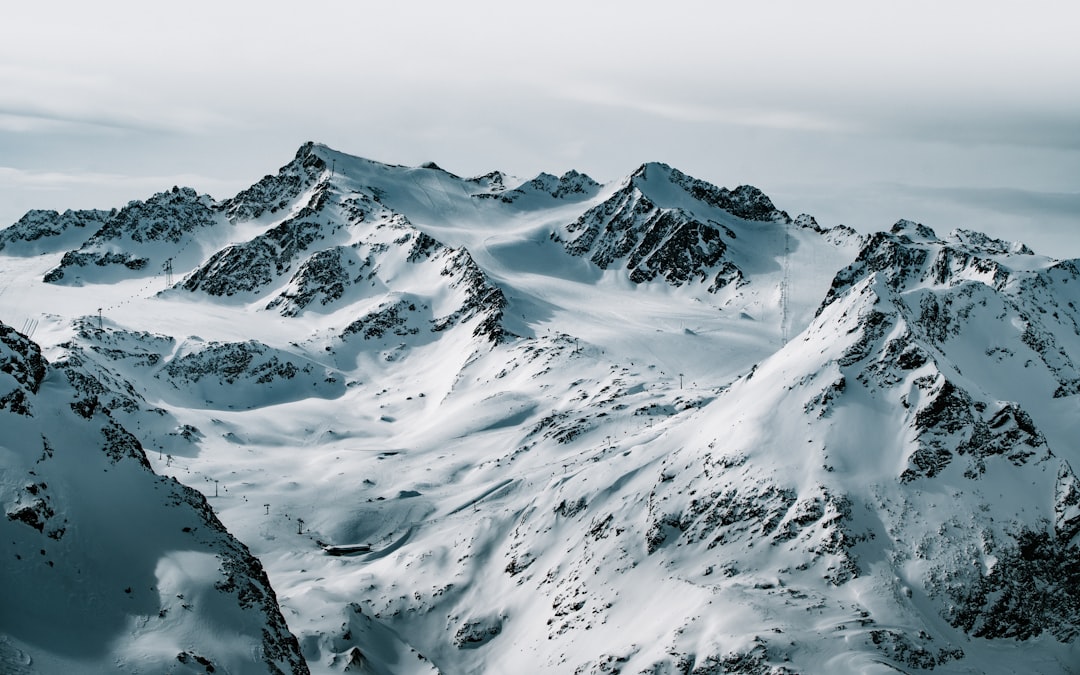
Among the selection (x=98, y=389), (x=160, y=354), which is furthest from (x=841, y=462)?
(x=160, y=354)

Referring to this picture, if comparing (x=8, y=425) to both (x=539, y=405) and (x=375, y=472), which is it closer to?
(x=375, y=472)

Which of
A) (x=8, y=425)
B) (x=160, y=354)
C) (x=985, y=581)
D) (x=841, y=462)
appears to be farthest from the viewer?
(x=160, y=354)

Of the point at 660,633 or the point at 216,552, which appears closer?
the point at 216,552

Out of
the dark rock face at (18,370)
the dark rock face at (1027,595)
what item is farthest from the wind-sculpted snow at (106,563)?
the dark rock face at (1027,595)

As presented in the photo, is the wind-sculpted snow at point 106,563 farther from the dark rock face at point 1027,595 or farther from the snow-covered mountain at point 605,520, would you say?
the dark rock face at point 1027,595

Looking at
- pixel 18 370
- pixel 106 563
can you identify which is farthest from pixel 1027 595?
pixel 18 370

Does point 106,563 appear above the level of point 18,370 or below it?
below

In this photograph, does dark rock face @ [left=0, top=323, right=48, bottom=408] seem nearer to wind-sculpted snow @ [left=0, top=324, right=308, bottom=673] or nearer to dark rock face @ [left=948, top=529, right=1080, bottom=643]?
wind-sculpted snow @ [left=0, top=324, right=308, bottom=673]

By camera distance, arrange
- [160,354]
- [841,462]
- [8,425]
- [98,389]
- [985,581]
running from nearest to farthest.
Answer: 1. [8,425]
2. [985,581]
3. [841,462]
4. [98,389]
5. [160,354]

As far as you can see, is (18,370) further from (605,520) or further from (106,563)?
(605,520)
